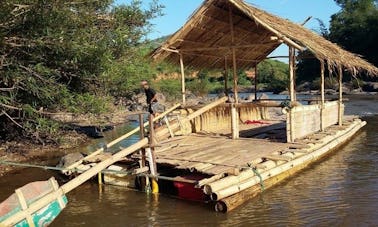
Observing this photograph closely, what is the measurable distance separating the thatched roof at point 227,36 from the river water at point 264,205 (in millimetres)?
3000

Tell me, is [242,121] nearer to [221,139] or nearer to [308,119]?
[308,119]

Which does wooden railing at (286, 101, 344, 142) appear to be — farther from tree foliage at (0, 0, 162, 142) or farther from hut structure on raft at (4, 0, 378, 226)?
tree foliage at (0, 0, 162, 142)

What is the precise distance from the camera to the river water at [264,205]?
710cm

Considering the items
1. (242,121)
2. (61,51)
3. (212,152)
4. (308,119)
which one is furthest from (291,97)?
(61,51)

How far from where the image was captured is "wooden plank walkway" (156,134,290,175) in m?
8.45

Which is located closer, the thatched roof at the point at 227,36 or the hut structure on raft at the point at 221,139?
the hut structure on raft at the point at 221,139

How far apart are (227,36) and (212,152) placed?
443 cm

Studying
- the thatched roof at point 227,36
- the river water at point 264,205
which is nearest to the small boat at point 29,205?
the river water at point 264,205

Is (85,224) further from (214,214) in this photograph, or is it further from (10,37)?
(10,37)

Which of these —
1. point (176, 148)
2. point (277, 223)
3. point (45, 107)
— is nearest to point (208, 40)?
point (176, 148)

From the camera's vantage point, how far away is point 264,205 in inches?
306

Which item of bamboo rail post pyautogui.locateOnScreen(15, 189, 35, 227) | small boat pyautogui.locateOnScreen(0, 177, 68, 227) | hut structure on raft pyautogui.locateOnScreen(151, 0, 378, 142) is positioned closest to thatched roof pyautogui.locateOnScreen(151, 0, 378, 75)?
hut structure on raft pyautogui.locateOnScreen(151, 0, 378, 142)

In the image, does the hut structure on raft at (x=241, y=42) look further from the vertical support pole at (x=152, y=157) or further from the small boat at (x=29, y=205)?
the small boat at (x=29, y=205)

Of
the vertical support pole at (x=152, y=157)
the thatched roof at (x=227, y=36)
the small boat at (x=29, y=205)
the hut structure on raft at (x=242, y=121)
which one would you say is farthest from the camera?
the thatched roof at (x=227, y=36)
